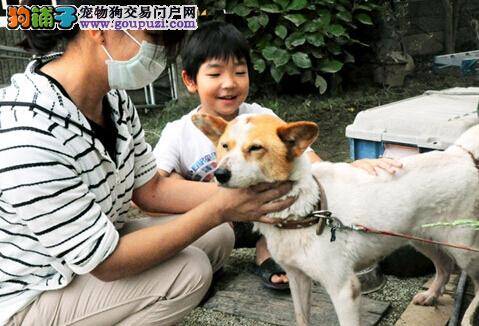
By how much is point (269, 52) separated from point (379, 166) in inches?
166

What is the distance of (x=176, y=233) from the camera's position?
185cm

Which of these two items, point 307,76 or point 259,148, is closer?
point 259,148

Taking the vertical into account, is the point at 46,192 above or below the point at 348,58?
below

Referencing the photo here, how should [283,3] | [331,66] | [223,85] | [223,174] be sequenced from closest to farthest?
[223,174], [223,85], [283,3], [331,66]

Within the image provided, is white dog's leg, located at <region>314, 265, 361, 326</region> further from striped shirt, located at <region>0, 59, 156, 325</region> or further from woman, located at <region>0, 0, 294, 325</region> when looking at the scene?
striped shirt, located at <region>0, 59, 156, 325</region>

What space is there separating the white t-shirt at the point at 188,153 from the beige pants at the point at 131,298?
0.83 metres

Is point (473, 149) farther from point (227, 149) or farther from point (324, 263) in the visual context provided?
point (227, 149)

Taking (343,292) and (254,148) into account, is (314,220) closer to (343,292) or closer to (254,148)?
(343,292)

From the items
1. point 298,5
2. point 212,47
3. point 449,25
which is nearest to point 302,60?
point 298,5

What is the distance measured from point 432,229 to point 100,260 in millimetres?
1428

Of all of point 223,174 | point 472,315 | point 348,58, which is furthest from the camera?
point 348,58

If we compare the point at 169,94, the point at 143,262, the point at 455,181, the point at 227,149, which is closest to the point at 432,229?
the point at 455,181

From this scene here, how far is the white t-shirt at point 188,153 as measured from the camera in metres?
2.88

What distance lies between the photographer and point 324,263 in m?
2.04
